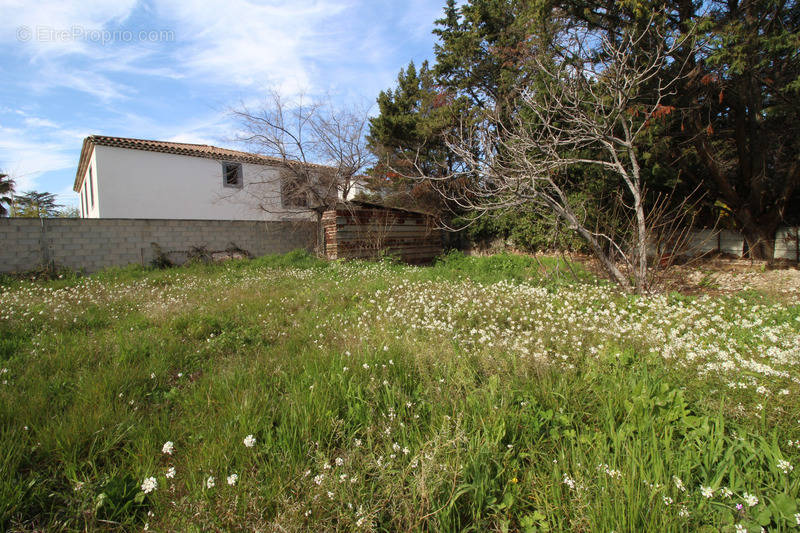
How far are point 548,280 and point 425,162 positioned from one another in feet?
32.2

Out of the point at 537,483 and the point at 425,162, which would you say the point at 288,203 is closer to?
the point at 425,162

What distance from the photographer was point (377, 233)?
11.3 meters

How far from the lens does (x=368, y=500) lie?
1518mm

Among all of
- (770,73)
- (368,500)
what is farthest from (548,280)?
(770,73)

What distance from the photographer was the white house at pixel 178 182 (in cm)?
1344

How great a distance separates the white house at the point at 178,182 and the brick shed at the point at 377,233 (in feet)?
9.52

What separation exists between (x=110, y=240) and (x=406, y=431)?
39.6 feet

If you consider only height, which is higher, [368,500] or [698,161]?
[698,161]

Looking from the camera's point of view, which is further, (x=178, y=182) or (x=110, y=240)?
(x=178, y=182)

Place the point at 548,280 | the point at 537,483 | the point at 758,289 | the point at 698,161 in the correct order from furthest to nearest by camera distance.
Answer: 1. the point at 698,161
2. the point at 548,280
3. the point at 758,289
4. the point at 537,483

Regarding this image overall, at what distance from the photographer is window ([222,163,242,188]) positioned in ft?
53.0

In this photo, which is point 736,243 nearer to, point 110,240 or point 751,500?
point 751,500

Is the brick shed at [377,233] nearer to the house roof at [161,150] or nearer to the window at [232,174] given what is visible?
the house roof at [161,150]

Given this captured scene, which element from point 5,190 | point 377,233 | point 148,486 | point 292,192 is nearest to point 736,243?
point 377,233
